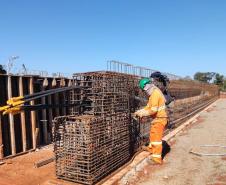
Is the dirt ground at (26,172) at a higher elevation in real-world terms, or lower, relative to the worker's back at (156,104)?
lower

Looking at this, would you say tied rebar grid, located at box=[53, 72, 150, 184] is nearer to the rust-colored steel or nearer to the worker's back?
the rust-colored steel

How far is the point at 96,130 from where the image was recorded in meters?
5.45

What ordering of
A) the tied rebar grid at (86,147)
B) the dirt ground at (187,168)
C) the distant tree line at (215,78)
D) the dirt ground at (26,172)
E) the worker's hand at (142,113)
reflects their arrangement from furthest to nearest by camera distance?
1. the distant tree line at (215,78)
2. the worker's hand at (142,113)
3. the dirt ground at (26,172)
4. the dirt ground at (187,168)
5. the tied rebar grid at (86,147)

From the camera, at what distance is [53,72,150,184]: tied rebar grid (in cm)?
540

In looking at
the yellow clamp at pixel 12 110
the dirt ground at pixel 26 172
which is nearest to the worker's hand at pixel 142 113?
the dirt ground at pixel 26 172

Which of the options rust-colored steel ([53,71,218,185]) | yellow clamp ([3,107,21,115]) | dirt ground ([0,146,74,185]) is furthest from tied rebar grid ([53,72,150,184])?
yellow clamp ([3,107,21,115])

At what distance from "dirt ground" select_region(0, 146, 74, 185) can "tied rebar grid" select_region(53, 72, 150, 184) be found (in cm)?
50

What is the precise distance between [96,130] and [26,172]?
2.93 metres

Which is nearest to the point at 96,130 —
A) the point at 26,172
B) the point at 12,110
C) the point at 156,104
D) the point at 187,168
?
the point at 12,110

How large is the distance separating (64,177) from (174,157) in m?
3.20

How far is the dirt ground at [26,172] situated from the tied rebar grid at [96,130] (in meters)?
0.50

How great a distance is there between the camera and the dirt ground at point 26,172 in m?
6.60

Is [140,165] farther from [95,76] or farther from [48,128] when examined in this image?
[48,128]

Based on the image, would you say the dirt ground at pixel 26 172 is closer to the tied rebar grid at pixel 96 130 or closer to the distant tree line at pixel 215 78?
the tied rebar grid at pixel 96 130
